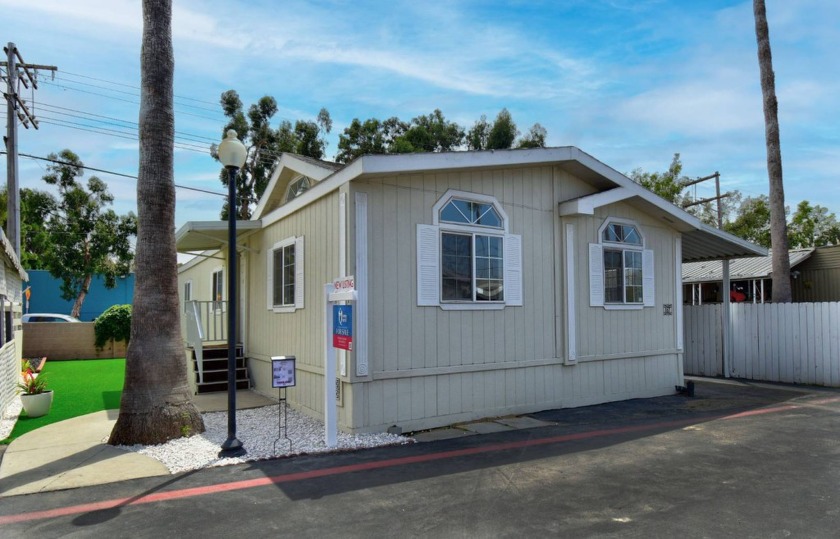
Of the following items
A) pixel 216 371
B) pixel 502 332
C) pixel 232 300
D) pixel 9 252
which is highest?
pixel 9 252

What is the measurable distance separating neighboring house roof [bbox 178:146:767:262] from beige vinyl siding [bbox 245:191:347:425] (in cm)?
26

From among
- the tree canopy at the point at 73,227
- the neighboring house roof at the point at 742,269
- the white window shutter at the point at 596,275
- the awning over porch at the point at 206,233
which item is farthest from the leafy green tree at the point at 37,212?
the neighboring house roof at the point at 742,269

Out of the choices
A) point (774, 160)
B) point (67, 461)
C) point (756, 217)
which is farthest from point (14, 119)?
point (756, 217)

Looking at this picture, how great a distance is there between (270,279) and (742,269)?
16.7 metres

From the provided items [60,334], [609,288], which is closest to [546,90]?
[609,288]

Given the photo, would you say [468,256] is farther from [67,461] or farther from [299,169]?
[67,461]

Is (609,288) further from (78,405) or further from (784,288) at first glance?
(78,405)

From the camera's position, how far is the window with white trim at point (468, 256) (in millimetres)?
7719

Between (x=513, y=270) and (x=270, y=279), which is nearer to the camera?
(x=513, y=270)

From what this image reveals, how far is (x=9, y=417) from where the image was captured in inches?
345

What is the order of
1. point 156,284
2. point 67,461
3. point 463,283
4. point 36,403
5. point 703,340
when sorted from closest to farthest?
point 67,461 → point 156,284 → point 463,283 → point 36,403 → point 703,340

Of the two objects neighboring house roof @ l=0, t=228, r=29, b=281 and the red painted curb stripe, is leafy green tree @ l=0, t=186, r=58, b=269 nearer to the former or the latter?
neighboring house roof @ l=0, t=228, r=29, b=281

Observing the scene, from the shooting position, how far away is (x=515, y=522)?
14.4ft

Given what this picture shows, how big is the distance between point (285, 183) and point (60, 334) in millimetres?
11486
